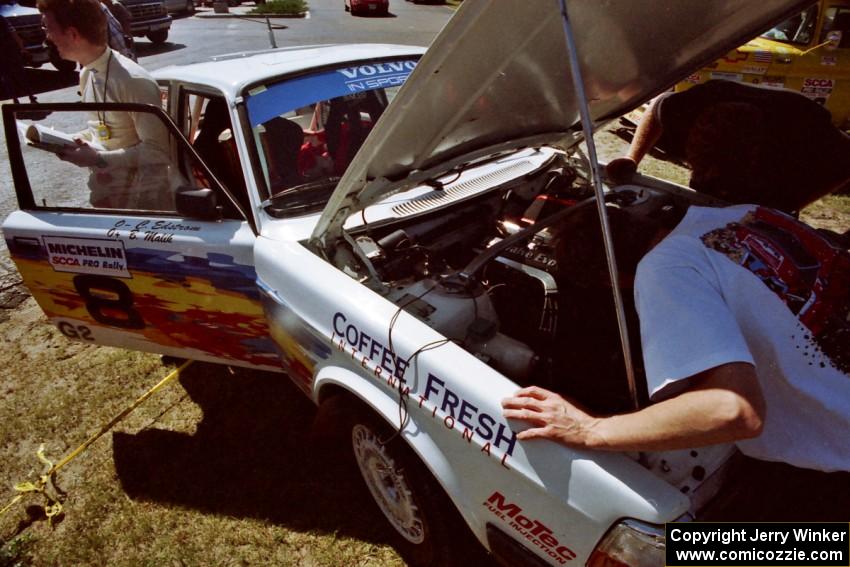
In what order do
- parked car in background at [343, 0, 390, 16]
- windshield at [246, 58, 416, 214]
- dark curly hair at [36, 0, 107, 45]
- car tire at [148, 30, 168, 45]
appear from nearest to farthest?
windshield at [246, 58, 416, 214], dark curly hair at [36, 0, 107, 45], car tire at [148, 30, 168, 45], parked car in background at [343, 0, 390, 16]

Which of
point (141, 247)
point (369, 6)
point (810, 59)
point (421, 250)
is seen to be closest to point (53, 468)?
point (141, 247)

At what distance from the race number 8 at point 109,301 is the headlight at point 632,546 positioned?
2.29 metres

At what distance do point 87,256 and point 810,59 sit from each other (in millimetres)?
6737

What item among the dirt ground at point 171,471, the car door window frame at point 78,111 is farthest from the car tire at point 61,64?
the car door window frame at point 78,111

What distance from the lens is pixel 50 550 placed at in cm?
222

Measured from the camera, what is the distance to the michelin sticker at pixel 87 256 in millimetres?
2285

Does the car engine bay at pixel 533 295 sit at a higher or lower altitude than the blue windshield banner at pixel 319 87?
lower

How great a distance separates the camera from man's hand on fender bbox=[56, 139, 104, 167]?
232 centimetres

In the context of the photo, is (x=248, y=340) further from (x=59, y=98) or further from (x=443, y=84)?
(x=59, y=98)

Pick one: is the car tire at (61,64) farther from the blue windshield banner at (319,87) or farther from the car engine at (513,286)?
the car engine at (513,286)

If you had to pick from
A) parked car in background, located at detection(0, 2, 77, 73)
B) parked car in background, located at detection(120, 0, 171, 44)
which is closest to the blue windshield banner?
parked car in background, located at detection(0, 2, 77, 73)

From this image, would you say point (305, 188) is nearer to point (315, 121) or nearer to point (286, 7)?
point (315, 121)

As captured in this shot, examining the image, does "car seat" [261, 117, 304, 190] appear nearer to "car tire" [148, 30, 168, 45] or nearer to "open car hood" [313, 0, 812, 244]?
"open car hood" [313, 0, 812, 244]

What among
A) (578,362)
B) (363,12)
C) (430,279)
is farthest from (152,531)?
(363,12)
